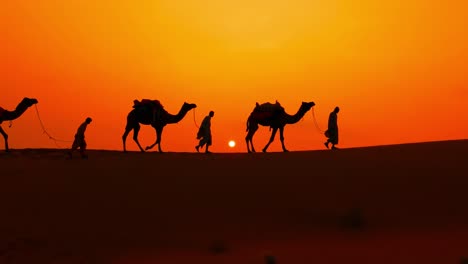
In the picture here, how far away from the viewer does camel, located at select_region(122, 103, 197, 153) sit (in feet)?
80.6

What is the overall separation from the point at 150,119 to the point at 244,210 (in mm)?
10200

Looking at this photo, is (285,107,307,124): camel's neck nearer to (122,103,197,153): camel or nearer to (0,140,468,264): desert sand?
(122,103,197,153): camel

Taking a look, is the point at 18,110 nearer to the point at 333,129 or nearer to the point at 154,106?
the point at 154,106

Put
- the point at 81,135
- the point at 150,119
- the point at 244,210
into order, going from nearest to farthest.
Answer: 1. the point at 244,210
2. the point at 81,135
3. the point at 150,119

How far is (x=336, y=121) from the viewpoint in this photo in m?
23.9

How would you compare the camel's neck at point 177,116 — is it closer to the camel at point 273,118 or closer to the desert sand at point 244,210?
the camel at point 273,118

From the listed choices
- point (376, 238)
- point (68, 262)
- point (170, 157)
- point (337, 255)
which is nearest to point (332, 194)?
point (376, 238)

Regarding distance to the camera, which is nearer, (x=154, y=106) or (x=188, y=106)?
(x=154, y=106)

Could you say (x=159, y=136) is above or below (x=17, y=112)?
below

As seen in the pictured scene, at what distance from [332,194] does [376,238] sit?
278 centimetres

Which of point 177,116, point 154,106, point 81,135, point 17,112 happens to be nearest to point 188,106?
point 177,116

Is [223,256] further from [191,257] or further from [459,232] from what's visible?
[459,232]

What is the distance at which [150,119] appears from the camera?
24.7 metres

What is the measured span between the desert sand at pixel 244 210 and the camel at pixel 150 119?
4512 millimetres
